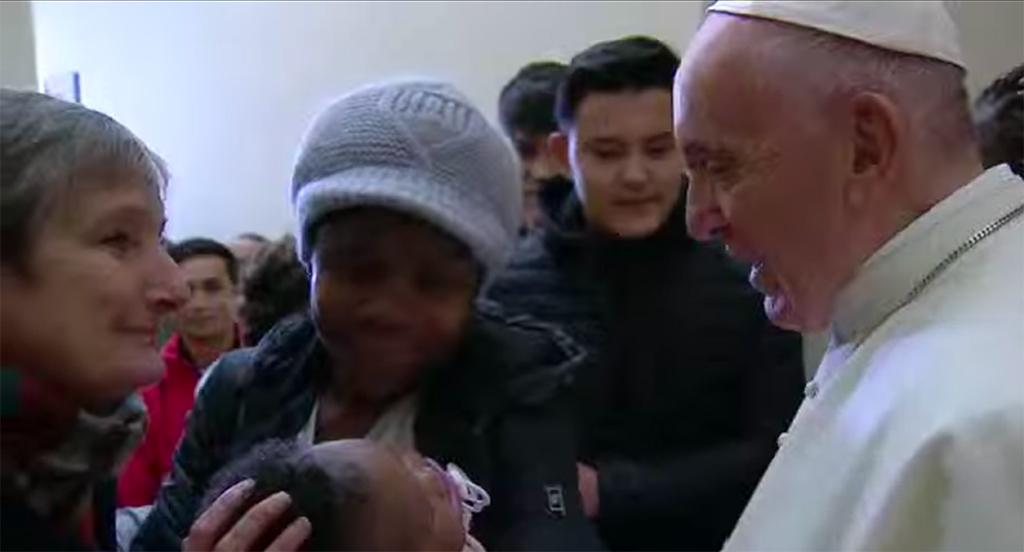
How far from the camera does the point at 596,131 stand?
5.72 feet

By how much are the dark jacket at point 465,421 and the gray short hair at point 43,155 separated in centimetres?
32

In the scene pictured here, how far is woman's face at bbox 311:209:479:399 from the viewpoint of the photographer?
1.07 metres

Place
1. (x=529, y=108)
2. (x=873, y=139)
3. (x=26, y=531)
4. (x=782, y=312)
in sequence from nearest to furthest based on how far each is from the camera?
(x=26, y=531) → (x=873, y=139) → (x=782, y=312) → (x=529, y=108)

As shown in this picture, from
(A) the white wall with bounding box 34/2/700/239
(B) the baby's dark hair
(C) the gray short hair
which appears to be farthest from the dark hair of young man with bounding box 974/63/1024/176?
(C) the gray short hair

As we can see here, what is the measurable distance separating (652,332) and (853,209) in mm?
488

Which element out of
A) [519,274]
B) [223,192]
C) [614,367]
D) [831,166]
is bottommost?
[223,192]

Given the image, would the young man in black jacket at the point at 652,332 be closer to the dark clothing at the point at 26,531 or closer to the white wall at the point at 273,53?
the white wall at the point at 273,53

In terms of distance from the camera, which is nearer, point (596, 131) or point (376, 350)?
point (376, 350)

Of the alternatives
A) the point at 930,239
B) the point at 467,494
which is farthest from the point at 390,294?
the point at 930,239

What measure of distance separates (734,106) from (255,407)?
0.44 metres

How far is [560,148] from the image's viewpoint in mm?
1896

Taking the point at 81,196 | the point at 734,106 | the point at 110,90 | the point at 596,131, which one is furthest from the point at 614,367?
the point at 81,196

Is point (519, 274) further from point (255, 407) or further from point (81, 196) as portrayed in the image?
point (81, 196)

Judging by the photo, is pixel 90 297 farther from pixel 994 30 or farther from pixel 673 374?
pixel 994 30
